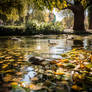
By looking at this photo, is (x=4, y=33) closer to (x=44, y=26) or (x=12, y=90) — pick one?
(x=44, y=26)

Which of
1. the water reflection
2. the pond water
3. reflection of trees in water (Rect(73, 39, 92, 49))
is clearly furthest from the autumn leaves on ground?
reflection of trees in water (Rect(73, 39, 92, 49))

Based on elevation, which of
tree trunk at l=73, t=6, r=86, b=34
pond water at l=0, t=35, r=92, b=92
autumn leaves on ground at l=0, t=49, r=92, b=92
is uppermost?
tree trunk at l=73, t=6, r=86, b=34

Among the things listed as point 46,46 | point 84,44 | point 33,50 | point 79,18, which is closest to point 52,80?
point 33,50

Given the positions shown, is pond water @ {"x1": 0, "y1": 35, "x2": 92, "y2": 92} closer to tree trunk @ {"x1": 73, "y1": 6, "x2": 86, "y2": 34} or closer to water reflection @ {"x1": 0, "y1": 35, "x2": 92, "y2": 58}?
water reflection @ {"x1": 0, "y1": 35, "x2": 92, "y2": 58}

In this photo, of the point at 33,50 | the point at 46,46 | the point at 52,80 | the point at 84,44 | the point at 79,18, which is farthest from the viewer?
→ the point at 79,18

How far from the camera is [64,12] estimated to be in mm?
24047

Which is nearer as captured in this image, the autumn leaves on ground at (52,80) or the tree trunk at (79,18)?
the autumn leaves on ground at (52,80)

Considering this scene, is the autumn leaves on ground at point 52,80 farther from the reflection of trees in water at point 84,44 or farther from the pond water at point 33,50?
the reflection of trees in water at point 84,44

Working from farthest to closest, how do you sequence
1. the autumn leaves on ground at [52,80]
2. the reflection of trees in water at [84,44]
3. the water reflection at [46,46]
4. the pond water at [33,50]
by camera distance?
the reflection of trees in water at [84,44], the water reflection at [46,46], the pond water at [33,50], the autumn leaves on ground at [52,80]

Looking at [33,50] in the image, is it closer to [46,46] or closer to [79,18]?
[46,46]

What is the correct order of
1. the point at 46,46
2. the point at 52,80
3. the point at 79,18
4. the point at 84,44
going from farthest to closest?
1. the point at 79,18
2. the point at 84,44
3. the point at 46,46
4. the point at 52,80

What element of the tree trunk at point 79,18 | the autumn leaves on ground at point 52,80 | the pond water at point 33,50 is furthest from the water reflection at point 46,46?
the tree trunk at point 79,18

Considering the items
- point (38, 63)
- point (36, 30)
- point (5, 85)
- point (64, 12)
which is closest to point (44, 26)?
point (36, 30)

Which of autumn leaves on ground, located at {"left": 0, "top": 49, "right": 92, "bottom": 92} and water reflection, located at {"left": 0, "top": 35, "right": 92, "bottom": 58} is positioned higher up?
water reflection, located at {"left": 0, "top": 35, "right": 92, "bottom": 58}
